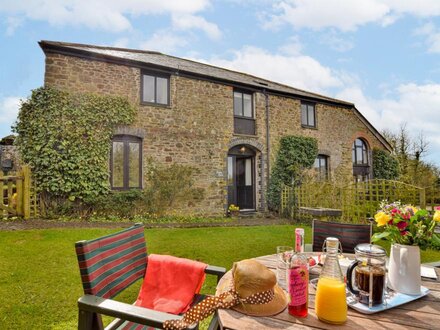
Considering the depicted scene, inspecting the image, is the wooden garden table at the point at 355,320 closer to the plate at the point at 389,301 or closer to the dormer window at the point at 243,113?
the plate at the point at 389,301

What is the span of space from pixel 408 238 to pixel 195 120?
947 cm

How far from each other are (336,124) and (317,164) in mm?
2579

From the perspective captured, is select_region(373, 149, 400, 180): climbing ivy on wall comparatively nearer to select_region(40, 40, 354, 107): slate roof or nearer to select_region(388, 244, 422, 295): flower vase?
select_region(40, 40, 354, 107): slate roof

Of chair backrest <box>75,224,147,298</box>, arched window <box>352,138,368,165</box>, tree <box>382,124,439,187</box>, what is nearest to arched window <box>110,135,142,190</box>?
chair backrest <box>75,224,147,298</box>

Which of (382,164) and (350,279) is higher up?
(382,164)

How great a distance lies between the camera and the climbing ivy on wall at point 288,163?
458 inches

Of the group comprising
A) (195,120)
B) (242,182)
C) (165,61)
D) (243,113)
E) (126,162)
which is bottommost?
(242,182)

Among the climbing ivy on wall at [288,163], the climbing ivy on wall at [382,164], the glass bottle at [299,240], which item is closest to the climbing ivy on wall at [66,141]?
the climbing ivy on wall at [288,163]

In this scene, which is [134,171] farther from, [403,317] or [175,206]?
[403,317]

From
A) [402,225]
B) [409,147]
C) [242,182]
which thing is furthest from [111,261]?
[409,147]

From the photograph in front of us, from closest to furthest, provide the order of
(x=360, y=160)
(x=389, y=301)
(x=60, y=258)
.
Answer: (x=389, y=301), (x=60, y=258), (x=360, y=160)

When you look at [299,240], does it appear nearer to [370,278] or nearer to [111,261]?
[370,278]

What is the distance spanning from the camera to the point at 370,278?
1.31m

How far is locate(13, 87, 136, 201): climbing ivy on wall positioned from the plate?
334 inches
